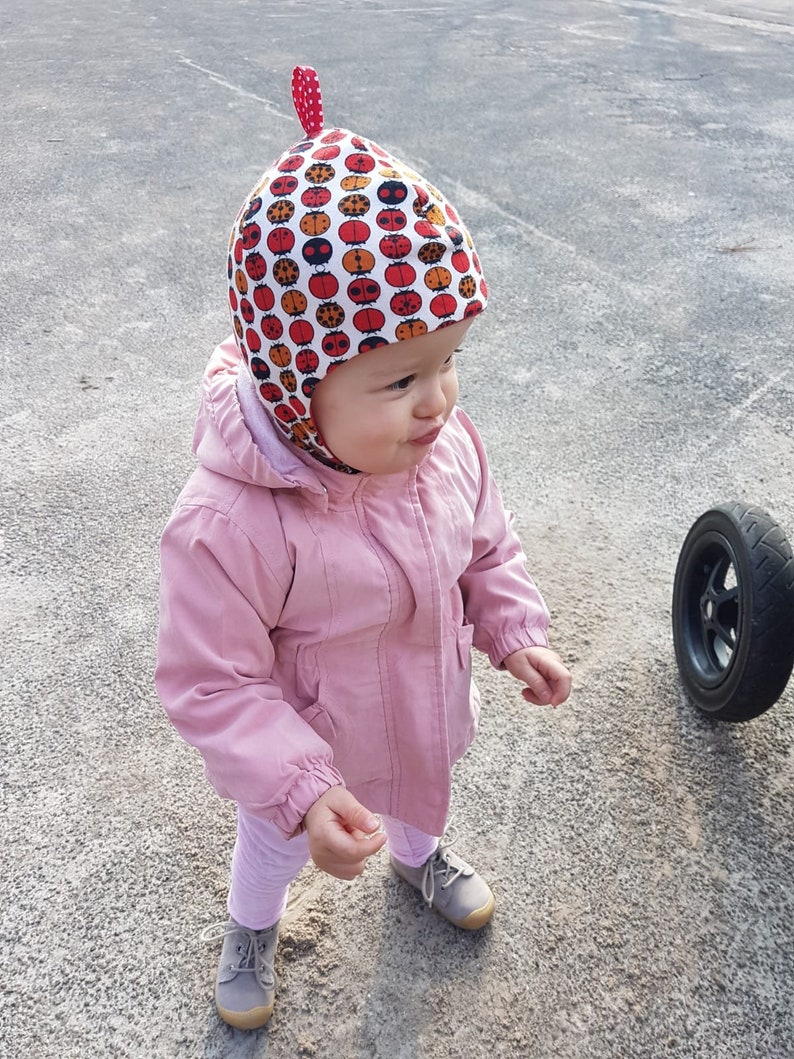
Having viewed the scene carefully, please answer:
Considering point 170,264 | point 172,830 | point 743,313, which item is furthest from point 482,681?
point 170,264

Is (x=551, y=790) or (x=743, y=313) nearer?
(x=551, y=790)

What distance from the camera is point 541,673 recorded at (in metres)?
1.55

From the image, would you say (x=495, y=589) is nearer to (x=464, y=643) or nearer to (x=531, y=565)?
(x=464, y=643)

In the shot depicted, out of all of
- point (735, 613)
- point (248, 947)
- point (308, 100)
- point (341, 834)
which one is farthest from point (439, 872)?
point (308, 100)

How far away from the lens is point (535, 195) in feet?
15.8

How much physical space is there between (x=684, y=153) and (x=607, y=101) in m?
1.08

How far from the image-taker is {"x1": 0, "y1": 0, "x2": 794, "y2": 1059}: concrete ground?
67.6 inches

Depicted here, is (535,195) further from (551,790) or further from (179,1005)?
(179,1005)

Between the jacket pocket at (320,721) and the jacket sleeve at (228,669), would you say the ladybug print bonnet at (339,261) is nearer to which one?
the jacket sleeve at (228,669)

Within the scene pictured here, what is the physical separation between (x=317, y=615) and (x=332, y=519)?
13cm

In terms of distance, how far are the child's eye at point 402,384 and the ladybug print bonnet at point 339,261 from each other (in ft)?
0.19

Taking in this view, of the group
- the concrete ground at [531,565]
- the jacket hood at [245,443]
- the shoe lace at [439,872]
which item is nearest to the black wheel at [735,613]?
the concrete ground at [531,565]

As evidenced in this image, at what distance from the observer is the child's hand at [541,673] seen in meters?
1.54

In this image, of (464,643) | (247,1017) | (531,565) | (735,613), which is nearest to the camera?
(464,643)
